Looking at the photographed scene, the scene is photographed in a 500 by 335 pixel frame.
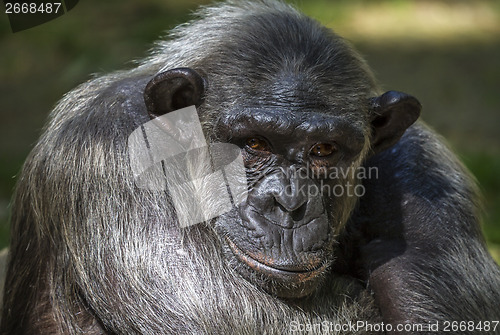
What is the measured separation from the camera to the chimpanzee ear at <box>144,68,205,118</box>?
233 inches

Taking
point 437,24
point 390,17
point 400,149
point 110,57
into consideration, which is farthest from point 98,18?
point 400,149

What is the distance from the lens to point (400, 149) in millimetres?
7258

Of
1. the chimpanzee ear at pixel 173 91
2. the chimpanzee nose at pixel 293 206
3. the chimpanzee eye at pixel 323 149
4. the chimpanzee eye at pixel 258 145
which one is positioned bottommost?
the chimpanzee nose at pixel 293 206

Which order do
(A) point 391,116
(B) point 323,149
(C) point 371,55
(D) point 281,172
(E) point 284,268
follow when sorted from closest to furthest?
(E) point 284,268, (D) point 281,172, (B) point 323,149, (A) point 391,116, (C) point 371,55

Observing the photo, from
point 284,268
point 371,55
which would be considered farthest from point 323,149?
point 371,55

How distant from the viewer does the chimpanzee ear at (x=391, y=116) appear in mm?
6457

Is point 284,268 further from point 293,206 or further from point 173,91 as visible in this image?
point 173,91

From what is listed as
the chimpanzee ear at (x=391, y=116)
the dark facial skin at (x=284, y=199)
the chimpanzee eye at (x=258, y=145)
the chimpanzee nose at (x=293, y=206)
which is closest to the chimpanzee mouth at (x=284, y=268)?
the dark facial skin at (x=284, y=199)

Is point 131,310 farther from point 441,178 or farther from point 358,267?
point 441,178

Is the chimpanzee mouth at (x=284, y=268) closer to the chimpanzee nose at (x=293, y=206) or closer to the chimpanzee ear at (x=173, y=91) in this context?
the chimpanzee nose at (x=293, y=206)

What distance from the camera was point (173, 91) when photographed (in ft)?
19.6

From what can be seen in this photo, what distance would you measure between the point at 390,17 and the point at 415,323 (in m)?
12.2

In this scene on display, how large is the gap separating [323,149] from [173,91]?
129 centimetres

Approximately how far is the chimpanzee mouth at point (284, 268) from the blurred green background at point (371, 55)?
7271 mm
